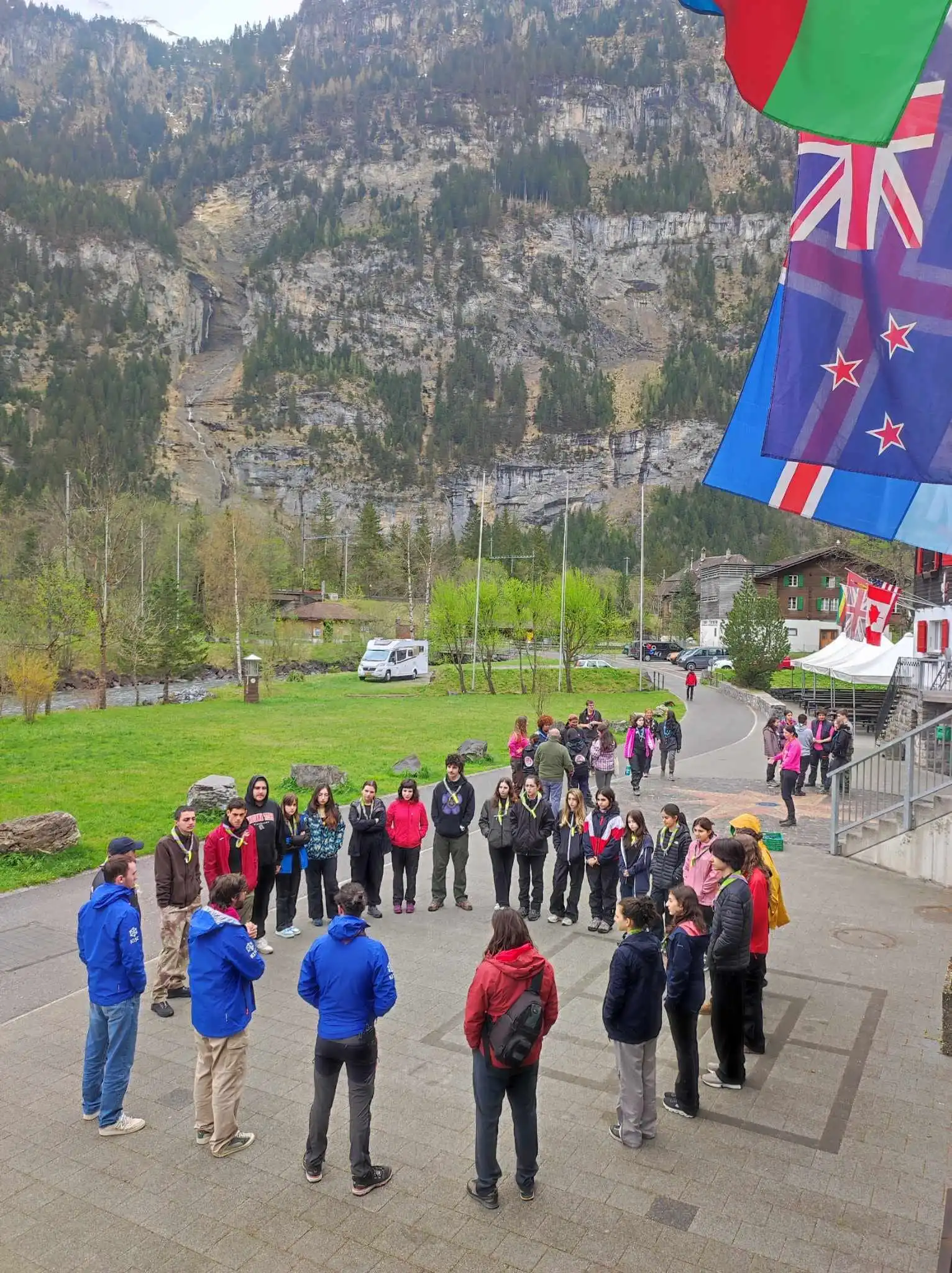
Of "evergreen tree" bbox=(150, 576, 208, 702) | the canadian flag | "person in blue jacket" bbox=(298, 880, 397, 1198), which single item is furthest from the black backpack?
"evergreen tree" bbox=(150, 576, 208, 702)

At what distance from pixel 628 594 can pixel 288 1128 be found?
10814 cm

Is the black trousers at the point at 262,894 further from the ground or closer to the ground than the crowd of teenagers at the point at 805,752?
further from the ground

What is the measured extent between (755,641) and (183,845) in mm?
40644

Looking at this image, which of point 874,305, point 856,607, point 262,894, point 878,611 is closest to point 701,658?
point 856,607

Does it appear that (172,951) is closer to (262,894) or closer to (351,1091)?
(262,894)

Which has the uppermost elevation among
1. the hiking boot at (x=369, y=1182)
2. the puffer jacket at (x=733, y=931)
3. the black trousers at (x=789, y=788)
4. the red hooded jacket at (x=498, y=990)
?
the red hooded jacket at (x=498, y=990)

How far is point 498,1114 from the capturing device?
4.89m

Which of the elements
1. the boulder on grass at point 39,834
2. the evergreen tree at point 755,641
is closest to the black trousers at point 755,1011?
the boulder on grass at point 39,834

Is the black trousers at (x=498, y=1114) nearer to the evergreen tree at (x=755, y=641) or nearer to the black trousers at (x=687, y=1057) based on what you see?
the black trousers at (x=687, y=1057)

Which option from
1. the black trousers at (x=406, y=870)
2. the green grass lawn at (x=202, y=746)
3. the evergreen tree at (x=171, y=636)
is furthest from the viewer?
the evergreen tree at (x=171, y=636)

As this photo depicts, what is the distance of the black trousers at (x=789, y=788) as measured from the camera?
51.5 ft

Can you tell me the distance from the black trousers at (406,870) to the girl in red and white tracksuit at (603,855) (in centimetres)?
224

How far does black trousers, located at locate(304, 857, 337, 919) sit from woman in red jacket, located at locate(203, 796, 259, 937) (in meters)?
1.13

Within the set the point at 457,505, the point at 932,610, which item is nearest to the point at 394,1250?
the point at 932,610
